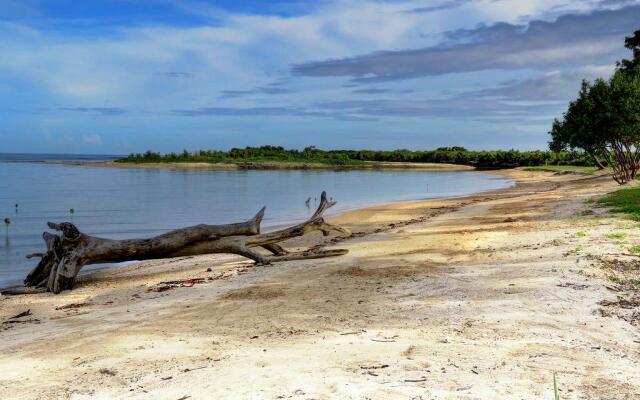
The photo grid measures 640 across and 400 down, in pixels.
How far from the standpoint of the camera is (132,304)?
9.41m

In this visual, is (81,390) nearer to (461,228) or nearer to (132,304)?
(132,304)

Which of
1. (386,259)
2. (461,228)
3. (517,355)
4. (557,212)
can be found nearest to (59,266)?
(386,259)

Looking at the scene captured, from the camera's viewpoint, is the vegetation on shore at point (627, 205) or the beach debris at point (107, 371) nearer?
the beach debris at point (107, 371)

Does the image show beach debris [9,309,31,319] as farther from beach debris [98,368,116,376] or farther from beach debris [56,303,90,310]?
beach debris [98,368,116,376]

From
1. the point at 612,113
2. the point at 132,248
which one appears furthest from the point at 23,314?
the point at 612,113

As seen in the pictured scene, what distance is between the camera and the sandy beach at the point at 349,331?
494 cm

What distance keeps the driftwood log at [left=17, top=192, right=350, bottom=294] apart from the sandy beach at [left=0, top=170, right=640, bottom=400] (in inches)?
21.7

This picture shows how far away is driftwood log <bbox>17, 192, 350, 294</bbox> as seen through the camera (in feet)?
39.4

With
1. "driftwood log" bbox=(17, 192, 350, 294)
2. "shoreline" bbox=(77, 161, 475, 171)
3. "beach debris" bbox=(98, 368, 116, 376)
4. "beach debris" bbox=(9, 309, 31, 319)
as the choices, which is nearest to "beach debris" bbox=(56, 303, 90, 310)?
"beach debris" bbox=(9, 309, 31, 319)

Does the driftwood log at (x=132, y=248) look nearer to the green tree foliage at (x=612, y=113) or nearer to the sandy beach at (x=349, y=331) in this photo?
the sandy beach at (x=349, y=331)

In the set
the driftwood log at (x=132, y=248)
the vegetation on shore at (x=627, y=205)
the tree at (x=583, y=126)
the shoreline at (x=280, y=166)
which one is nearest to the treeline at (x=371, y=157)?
the shoreline at (x=280, y=166)

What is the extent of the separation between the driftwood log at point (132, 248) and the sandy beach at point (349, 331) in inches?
21.7

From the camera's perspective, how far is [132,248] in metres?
12.6

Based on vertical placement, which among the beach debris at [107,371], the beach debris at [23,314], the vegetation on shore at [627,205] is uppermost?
the vegetation on shore at [627,205]
